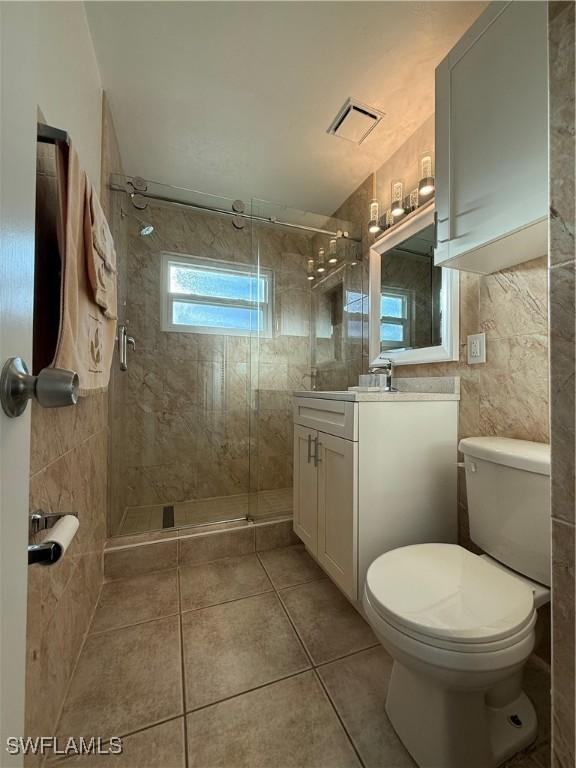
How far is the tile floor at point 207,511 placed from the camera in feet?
5.94

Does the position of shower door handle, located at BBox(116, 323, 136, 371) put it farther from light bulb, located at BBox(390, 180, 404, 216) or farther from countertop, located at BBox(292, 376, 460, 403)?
light bulb, located at BBox(390, 180, 404, 216)

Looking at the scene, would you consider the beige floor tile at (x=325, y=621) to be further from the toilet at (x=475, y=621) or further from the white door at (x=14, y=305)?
the white door at (x=14, y=305)

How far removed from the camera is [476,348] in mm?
1268

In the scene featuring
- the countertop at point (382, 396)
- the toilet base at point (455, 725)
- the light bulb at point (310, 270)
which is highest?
the light bulb at point (310, 270)

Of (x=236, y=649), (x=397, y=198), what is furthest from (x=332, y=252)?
(x=236, y=649)

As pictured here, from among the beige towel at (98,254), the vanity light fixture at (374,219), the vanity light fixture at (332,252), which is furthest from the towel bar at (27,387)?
the vanity light fixture at (332,252)

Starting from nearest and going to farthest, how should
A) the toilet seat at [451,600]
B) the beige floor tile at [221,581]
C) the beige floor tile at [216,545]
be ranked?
the toilet seat at [451,600], the beige floor tile at [221,581], the beige floor tile at [216,545]

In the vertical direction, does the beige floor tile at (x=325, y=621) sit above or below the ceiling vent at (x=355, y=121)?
below

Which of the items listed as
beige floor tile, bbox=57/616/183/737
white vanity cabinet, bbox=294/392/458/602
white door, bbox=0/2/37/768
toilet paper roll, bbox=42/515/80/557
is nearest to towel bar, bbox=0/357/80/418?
white door, bbox=0/2/37/768

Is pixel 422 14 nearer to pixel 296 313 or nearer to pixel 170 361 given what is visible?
pixel 296 313

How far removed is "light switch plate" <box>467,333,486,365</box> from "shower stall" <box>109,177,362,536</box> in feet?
3.35

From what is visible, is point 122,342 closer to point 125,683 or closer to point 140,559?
point 140,559

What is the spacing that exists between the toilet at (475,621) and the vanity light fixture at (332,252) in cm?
172

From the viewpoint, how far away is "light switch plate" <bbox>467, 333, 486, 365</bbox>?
1.24m
